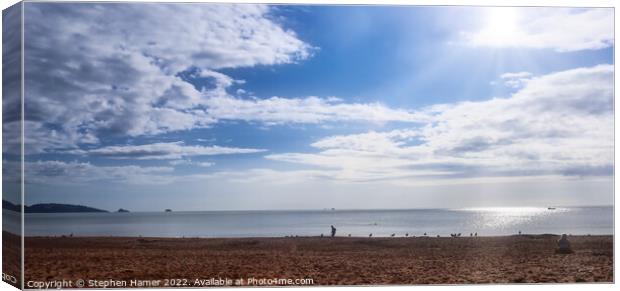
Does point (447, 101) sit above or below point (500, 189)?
above

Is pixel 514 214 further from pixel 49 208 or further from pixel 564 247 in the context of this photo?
pixel 49 208

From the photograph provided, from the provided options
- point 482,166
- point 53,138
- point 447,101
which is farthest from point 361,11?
point 53,138

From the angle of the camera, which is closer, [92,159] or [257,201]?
[92,159]

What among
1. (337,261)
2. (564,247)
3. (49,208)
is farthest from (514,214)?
(49,208)

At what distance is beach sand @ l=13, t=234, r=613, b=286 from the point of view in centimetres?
1051

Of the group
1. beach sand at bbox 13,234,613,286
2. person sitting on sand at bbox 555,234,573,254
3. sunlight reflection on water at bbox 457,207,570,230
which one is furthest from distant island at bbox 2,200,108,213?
person sitting on sand at bbox 555,234,573,254

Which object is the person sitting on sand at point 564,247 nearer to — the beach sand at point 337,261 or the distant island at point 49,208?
the beach sand at point 337,261

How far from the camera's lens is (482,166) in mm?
11117

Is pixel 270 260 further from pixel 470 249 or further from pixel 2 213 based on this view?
pixel 2 213

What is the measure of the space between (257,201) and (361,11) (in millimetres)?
3548

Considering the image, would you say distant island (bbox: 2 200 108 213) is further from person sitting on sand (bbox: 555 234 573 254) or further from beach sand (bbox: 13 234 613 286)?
person sitting on sand (bbox: 555 234 573 254)

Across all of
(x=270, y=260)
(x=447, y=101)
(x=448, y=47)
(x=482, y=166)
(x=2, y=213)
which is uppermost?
(x=448, y=47)

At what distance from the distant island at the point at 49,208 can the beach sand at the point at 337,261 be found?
0.45 meters

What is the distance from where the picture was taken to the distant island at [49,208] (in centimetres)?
1012
